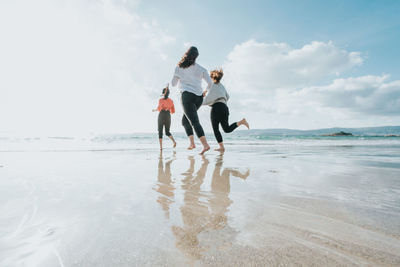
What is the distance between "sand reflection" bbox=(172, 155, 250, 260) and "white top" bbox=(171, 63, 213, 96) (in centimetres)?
279

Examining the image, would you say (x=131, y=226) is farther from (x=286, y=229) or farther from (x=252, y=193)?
(x=252, y=193)

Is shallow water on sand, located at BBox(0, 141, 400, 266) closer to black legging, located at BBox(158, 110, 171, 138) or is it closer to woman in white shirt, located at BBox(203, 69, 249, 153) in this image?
woman in white shirt, located at BBox(203, 69, 249, 153)

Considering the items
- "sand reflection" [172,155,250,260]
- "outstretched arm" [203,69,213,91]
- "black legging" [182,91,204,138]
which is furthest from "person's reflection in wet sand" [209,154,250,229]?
"outstretched arm" [203,69,213,91]

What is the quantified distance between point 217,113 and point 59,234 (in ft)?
13.2

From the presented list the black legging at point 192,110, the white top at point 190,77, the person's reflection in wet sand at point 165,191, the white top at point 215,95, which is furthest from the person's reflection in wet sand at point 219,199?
the white top at point 215,95

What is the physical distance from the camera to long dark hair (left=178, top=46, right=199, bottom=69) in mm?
3921

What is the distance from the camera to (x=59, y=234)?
2.75 feet

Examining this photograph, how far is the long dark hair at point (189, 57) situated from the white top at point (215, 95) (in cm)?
76

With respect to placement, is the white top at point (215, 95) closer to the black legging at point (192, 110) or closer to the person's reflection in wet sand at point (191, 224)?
the black legging at point (192, 110)

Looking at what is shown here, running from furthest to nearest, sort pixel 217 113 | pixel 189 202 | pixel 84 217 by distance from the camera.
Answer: pixel 217 113 → pixel 189 202 → pixel 84 217

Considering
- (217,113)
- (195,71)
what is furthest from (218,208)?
(217,113)

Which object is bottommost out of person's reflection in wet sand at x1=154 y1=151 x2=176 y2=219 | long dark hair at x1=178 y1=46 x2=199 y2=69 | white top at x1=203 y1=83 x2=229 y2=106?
person's reflection in wet sand at x1=154 y1=151 x2=176 y2=219

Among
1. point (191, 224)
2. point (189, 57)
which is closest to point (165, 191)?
point (191, 224)

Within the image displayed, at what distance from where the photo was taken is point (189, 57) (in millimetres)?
3932
